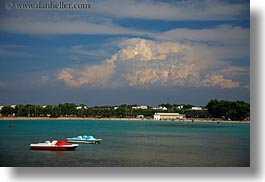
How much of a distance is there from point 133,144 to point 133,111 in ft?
1.13

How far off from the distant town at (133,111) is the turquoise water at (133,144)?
8 cm

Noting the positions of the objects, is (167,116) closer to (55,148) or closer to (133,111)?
(133,111)

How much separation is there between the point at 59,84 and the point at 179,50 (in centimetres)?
129

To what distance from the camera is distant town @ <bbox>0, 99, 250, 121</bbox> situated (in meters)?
6.68

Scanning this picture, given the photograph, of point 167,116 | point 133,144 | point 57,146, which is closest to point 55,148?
point 57,146

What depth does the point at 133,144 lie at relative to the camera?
22.0ft

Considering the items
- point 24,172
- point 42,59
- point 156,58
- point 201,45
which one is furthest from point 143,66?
point 24,172

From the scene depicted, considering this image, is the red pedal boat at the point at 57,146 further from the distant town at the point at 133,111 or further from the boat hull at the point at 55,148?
the distant town at the point at 133,111

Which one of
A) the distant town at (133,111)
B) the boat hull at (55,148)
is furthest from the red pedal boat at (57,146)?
the distant town at (133,111)

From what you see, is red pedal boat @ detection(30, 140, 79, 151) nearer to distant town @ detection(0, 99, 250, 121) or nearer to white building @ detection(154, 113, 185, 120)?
distant town @ detection(0, 99, 250, 121)

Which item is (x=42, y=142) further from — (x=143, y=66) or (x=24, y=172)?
(x=143, y=66)

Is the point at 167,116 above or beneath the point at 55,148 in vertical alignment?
above

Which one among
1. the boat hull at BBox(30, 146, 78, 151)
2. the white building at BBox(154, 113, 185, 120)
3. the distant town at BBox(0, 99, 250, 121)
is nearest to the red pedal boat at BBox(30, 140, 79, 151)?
the boat hull at BBox(30, 146, 78, 151)

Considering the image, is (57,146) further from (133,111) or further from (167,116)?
(167,116)
